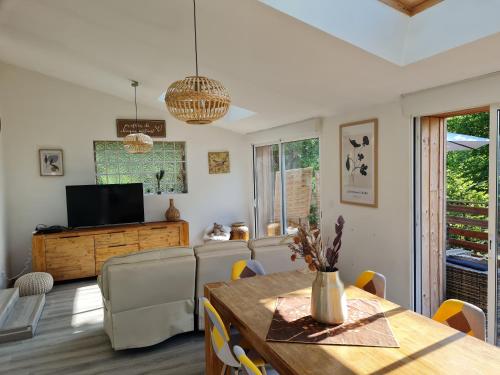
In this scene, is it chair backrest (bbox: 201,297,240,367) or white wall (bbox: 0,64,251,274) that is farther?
white wall (bbox: 0,64,251,274)

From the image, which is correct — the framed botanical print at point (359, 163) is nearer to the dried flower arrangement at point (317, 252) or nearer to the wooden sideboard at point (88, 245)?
the dried flower arrangement at point (317, 252)

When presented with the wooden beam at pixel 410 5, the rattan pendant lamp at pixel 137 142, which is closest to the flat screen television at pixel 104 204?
the rattan pendant lamp at pixel 137 142

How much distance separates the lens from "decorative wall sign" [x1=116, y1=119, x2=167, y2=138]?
633 centimetres

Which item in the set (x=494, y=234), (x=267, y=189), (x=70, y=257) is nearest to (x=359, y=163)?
(x=494, y=234)

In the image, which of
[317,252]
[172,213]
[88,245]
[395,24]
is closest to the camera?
[317,252]

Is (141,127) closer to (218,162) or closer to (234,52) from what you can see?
(218,162)

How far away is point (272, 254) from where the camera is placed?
3.45 meters

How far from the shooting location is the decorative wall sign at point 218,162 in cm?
701

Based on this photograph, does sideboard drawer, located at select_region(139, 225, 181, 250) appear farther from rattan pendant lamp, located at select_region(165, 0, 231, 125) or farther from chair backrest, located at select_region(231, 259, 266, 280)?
rattan pendant lamp, located at select_region(165, 0, 231, 125)

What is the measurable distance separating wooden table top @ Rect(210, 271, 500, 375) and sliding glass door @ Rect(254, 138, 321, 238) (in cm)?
309

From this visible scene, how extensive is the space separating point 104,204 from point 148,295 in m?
3.21

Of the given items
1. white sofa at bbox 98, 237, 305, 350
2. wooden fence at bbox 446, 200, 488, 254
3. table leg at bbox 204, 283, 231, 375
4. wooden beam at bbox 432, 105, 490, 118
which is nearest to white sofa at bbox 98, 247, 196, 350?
white sofa at bbox 98, 237, 305, 350

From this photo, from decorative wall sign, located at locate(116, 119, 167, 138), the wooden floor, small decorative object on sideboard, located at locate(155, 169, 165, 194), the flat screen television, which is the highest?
decorative wall sign, located at locate(116, 119, 167, 138)

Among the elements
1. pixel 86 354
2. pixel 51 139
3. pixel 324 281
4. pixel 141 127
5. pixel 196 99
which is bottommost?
pixel 86 354
